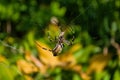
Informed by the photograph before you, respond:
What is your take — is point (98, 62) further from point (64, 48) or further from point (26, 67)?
point (26, 67)

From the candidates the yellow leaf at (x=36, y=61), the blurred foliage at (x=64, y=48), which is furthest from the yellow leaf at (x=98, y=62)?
the yellow leaf at (x=36, y=61)

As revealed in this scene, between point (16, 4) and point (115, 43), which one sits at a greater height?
point (16, 4)

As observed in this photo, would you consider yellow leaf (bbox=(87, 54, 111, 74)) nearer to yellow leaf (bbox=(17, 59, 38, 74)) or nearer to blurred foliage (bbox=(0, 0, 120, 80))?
blurred foliage (bbox=(0, 0, 120, 80))

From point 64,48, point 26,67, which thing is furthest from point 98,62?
point 26,67

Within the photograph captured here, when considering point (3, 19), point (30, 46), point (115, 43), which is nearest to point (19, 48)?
point (30, 46)

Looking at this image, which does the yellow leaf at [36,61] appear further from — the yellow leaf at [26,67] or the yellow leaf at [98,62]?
the yellow leaf at [98,62]

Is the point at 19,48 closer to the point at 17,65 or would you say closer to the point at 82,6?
the point at 17,65

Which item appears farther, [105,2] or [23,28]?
[23,28]

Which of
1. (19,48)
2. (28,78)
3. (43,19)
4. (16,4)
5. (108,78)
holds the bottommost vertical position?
(108,78)
